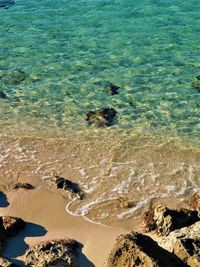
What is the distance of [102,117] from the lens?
50.4ft

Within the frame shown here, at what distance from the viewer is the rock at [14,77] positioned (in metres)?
18.3

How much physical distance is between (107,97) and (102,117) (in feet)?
5.29

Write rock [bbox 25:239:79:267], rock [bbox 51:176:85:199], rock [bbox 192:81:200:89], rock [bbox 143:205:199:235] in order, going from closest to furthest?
rock [bbox 25:239:79:267], rock [bbox 143:205:199:235], rock [bbox 51:176:85:199], rock [bbox 192:81:200:89]

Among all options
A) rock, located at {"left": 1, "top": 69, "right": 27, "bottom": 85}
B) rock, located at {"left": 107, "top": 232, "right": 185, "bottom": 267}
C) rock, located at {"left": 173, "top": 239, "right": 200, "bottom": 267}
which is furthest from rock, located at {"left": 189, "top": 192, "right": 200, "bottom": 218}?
rock, located at {"left": 1, "top": 69, "right": 27, "bottom": 85}

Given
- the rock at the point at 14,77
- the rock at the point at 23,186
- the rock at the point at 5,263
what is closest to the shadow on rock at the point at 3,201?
the rock at the point at 23,186

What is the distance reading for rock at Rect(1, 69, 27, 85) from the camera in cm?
1833

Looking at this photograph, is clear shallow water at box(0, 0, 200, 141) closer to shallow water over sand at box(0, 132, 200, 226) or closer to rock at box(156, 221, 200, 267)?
shallow water over sand at box(0, 132, 200, 226)

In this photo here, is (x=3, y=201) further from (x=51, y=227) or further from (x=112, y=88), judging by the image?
(x=112, y=88)

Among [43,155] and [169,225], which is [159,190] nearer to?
[169,225]

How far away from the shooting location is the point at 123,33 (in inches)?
907

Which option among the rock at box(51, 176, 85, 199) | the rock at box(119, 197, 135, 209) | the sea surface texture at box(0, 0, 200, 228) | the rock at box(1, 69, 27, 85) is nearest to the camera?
the rock at box(119, 197, 135, 209)

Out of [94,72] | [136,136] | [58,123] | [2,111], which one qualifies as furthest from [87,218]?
[94,72]

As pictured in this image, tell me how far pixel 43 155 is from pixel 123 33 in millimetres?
11326

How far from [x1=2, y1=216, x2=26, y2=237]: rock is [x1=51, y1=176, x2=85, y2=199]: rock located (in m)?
1.80
